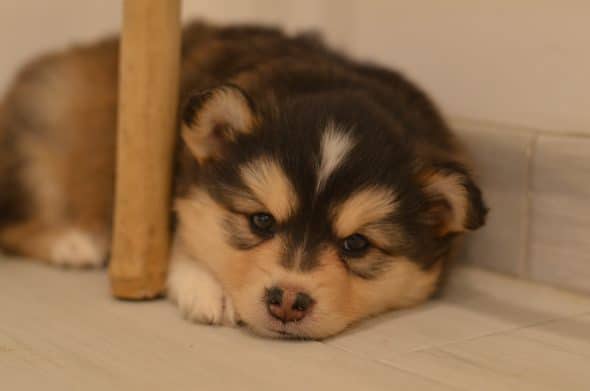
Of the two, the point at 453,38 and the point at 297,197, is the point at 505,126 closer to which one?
the point at 453,38

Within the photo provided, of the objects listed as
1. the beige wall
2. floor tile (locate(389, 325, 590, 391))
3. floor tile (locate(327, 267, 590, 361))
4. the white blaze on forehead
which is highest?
the beige wall

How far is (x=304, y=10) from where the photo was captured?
3.78 metres

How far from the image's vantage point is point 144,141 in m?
2.41

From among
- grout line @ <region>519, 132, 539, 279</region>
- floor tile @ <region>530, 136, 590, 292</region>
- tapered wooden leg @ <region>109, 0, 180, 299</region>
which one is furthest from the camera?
grout line @ <region>519, 132, 539, 279</region>

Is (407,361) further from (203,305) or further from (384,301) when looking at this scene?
(203,305)

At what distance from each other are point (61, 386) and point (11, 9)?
218 cm

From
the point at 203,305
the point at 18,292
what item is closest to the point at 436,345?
the point at 203,305

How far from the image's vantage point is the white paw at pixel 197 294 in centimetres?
231

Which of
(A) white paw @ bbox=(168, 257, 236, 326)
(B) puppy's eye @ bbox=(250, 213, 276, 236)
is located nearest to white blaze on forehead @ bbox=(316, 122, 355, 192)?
(B) puppy's eye @ bbox=(250, 213, 276, 236)

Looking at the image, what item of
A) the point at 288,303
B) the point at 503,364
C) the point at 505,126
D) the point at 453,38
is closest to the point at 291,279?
the point at 288,303

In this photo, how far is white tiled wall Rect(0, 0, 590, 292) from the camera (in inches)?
109

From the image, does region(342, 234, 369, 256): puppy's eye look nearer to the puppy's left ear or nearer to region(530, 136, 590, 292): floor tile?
the puppy's left ear

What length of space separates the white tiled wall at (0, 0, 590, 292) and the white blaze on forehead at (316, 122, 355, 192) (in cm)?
81

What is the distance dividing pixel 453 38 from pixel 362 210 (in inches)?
44.8
